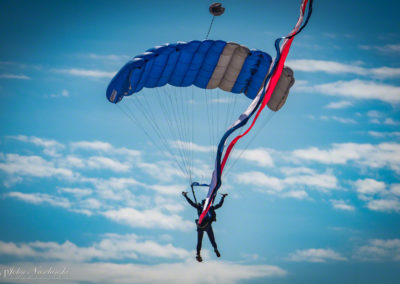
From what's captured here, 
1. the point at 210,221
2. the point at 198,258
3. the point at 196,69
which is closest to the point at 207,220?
the point at 210,221

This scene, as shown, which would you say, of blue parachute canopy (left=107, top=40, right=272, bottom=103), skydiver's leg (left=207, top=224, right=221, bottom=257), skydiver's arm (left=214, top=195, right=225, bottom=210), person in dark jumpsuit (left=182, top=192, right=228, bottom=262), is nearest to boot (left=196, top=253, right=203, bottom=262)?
person in dark jumpsuit (left=182, top=192, right=228, bottom=262)

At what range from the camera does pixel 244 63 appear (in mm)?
22344

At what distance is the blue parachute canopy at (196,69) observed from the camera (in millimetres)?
21188

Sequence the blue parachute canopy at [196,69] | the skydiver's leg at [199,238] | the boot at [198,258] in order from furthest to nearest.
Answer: the blue parachute canopy at [196,69]
the skydiver's leg at [199,238]
the boot at [198,258]

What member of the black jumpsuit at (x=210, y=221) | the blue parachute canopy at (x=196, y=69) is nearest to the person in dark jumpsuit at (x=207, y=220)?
the black jumpsuit at (x=210, y=221)

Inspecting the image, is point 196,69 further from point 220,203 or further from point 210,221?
point 210,221

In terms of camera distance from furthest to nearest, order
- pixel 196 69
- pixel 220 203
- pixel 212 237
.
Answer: pixel 196 69 → pixel 212 237 → pixel 220 203

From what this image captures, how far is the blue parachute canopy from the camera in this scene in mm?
21188

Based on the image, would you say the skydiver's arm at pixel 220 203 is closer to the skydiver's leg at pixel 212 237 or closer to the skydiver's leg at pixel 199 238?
the skydiver's leg at pixel 212 237

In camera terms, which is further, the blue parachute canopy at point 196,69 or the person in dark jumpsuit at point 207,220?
the blue parachute canopy at point 196,69

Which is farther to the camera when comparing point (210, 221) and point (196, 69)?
point (196, 69)

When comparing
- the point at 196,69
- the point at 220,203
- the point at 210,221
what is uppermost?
the point at 196,69

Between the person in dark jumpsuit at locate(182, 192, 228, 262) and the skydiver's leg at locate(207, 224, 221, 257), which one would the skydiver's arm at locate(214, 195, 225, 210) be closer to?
the person in dark jumpsuit at locate(182, 192, 228, 262)

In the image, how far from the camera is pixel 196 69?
22.4 m
